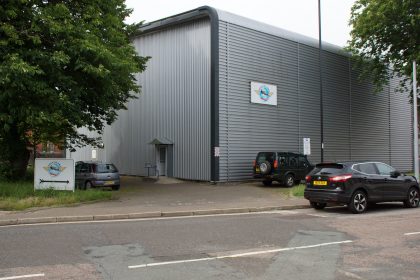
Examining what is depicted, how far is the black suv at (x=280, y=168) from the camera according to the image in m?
22.9

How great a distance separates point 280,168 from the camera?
902 inches

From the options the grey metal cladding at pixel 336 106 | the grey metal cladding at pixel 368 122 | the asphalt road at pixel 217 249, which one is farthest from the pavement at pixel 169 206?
the grey metal cladding at pixel 368 122

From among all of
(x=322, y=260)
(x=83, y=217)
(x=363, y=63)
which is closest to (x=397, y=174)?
(x=322, y=260)

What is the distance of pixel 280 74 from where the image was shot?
28.1 metres

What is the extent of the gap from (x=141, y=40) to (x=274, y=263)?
25471 millimetres

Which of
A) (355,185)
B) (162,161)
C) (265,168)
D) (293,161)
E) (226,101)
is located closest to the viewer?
(355,185)

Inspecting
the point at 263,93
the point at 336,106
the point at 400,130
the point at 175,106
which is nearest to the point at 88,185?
the point at 175,106

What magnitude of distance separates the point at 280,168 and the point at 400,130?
65.5 feet

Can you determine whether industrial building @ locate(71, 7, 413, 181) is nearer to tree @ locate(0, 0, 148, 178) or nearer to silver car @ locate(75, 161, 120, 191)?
silver car @ locate(75, 161, 120, 191)

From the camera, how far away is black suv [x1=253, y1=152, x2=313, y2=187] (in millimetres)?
22875

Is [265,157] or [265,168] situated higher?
[265,157]

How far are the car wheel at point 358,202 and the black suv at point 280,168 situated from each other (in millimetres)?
9157

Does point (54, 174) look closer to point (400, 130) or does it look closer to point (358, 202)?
point (358, 202)

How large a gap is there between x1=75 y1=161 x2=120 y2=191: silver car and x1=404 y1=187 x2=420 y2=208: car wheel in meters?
12.7
